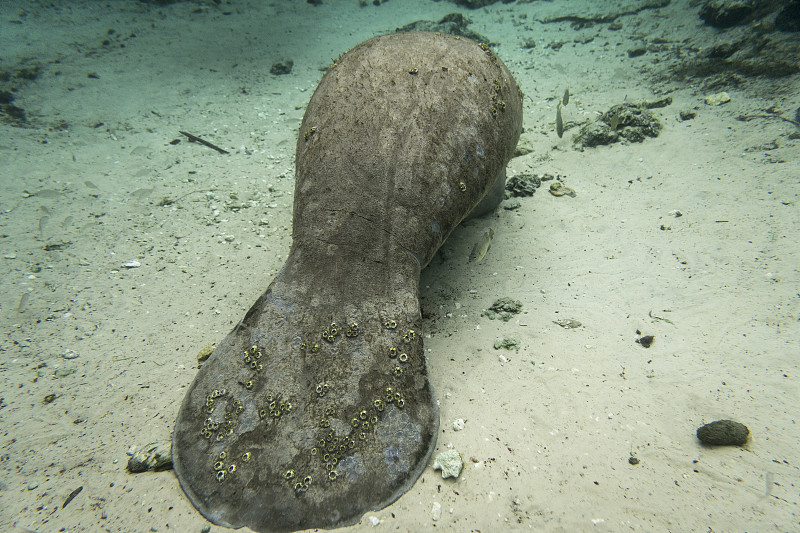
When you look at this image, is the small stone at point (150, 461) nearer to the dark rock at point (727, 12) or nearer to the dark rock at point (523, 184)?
the dark rock at point (523, 184)

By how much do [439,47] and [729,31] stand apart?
329 inches

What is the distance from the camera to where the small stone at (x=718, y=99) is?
17.7 ft

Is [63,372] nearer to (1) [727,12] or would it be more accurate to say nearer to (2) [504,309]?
(2) [504,309]

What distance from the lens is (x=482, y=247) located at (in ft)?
10.7

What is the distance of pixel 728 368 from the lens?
7.61 feet

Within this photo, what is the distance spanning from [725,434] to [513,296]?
157 centimetres

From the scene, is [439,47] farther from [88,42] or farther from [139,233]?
[88,42]

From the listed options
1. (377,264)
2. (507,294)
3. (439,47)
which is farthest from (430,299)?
(439,47)

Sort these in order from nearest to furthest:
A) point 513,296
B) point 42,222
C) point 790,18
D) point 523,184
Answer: point 513,296 → point 42,222 → point 523,184 → point 790,18

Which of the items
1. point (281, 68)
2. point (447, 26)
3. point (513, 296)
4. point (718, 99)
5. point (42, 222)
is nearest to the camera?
→ point (513, 296)

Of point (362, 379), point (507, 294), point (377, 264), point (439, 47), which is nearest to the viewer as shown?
point (362, 379)

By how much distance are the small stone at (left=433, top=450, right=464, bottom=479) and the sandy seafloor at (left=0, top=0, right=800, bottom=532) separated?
0.05m

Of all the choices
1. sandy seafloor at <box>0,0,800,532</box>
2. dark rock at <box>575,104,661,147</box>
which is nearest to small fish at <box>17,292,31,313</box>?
sandy seafloor at <box>0,0,800,532</box>

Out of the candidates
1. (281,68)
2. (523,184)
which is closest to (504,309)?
(523,184)
